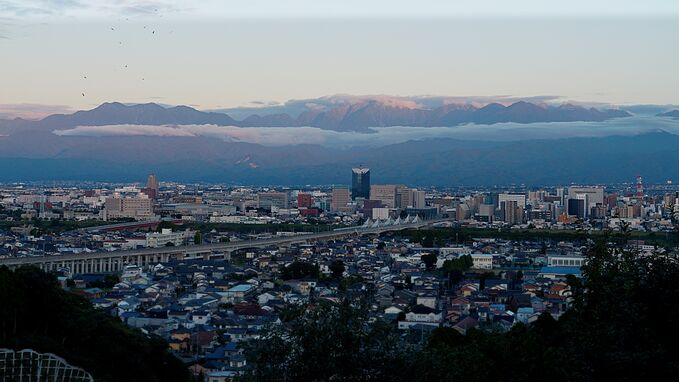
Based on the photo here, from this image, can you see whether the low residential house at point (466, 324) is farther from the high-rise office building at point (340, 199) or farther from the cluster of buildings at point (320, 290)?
the high-rise office building at point (340, 199)

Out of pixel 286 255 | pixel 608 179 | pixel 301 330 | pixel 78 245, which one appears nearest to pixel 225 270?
pixel 286 255

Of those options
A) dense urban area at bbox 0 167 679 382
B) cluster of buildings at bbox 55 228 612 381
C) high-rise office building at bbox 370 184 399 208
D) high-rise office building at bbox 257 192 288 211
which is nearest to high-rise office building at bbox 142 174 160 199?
dense urban area at bbox 0 167 679 382

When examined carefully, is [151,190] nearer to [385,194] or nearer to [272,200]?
[272,200]

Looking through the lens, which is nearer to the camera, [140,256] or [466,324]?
[466,324]

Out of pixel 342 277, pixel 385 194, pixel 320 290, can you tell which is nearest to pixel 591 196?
pixel 385 194

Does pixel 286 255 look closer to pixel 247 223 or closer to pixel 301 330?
pixel 247 223

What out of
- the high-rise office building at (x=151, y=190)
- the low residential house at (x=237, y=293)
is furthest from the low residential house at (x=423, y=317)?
the high-rise office building at (x=151, y=190)
